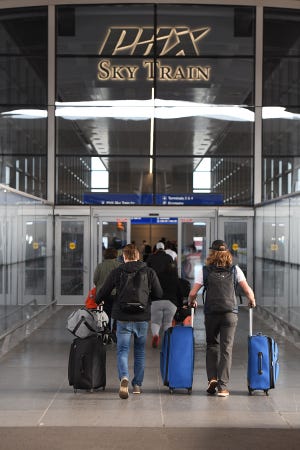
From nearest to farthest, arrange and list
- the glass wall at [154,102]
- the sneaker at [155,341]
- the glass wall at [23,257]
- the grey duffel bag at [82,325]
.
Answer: the grey duffel bag at [82,325]
the sneaker at [155,341]
the glass wall at [23,257]
the glass wall at [154,102]

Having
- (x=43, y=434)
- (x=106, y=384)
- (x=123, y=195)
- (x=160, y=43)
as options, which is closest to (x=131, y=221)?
(x=123, y=195)

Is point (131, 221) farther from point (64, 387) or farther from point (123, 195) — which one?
point (64, 387)

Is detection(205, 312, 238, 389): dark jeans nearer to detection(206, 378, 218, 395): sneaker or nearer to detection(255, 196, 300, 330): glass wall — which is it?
detection(206, 378, 218, 395): sneaker

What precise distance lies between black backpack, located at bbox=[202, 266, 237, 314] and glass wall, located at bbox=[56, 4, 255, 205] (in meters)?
13.0

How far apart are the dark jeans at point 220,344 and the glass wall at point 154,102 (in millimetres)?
13138

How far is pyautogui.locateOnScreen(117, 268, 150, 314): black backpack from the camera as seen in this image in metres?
9.67

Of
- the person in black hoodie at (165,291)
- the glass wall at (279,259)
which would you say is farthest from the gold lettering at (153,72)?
the person in black hoodie at (165,291)

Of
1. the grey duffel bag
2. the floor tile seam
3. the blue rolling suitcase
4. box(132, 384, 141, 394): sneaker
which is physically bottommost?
the floor tile seam

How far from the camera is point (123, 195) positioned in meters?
23.0

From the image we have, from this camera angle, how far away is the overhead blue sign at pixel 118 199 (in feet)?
75.2

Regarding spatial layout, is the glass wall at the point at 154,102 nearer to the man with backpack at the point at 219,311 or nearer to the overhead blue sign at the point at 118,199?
the overhead blue sign at the point at 118,199

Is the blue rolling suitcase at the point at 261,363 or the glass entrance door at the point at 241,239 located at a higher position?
the glass entrance door at the point at 241,239

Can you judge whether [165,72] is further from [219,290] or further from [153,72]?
[219,290]

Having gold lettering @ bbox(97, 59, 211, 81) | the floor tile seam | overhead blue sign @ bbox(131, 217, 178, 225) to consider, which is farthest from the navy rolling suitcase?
gold lettering @ bbox(97, 59, 211, 81)
